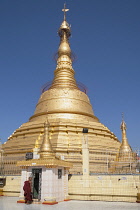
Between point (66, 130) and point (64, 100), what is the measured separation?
223 inches

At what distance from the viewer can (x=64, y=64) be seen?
35.0 m

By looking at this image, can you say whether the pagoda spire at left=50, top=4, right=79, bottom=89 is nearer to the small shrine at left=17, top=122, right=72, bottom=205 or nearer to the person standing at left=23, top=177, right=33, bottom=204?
the small shrine at left=17, top=122, right=72, bottom=205

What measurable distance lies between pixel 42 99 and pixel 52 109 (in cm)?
355

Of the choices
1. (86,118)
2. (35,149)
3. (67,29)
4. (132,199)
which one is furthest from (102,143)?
(67,29)

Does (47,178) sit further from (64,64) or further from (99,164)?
(64,64)

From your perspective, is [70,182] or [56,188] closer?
[56,188]

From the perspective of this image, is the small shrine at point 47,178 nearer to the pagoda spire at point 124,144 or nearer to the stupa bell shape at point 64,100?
the pagoda spire at point 124,144

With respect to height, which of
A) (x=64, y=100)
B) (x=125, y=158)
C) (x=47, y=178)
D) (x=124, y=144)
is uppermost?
(x=64, y=100)

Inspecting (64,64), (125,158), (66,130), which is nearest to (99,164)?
(125,158)

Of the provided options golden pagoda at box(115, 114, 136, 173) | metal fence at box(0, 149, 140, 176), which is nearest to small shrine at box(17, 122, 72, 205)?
metal fence at box(0, 149, 140, 176)

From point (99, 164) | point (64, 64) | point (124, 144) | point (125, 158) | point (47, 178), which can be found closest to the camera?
point (47, 178)

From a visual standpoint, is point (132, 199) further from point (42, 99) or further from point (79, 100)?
A: point (42, 99)

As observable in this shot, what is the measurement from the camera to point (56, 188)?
14.1 meters

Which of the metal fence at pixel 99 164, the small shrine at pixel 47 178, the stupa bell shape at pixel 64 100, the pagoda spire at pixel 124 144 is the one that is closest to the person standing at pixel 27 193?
the small shrine at pixel 47 178
